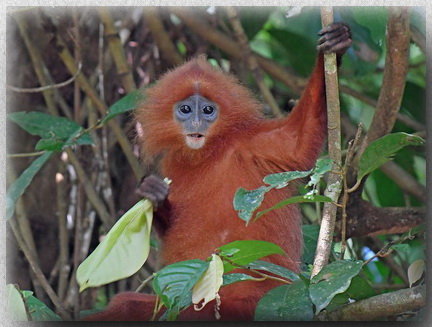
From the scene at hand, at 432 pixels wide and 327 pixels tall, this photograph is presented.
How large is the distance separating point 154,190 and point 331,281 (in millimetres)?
1384

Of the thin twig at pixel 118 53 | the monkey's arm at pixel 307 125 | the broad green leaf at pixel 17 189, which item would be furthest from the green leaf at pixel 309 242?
the thin twig at pixel 118 53

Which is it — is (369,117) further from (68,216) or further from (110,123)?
(68,216)

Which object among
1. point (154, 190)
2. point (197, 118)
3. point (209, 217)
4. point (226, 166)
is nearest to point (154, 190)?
point (154, 190)

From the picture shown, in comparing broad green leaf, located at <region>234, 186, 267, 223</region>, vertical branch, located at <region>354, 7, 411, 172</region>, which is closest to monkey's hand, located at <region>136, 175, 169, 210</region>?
broad green leaf, located at <region>234, 186, 267, 223</region>

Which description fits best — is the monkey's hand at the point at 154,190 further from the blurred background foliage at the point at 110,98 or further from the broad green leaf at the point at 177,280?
the blurred background foliage at the point at 110,98

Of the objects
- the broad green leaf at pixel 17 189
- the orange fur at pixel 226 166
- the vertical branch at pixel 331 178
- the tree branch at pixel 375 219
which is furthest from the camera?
the tree branch at pixel 375 219

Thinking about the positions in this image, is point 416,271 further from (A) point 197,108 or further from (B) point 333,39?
(A) point 197,108

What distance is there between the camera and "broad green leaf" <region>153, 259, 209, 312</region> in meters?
3.06

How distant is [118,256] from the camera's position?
3260 millimetres

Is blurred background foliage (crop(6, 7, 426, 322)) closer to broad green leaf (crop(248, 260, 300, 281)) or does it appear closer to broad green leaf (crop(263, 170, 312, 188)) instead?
broad green leaf (crop(248, 260, 300, 281))

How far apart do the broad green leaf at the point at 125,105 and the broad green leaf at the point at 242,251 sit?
6.62 feet

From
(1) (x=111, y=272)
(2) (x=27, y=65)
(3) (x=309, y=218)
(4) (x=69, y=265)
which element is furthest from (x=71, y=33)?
(1) (x=111, y=272)

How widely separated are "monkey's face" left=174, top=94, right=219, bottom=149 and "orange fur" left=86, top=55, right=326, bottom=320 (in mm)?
32

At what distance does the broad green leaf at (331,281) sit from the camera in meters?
3.04
